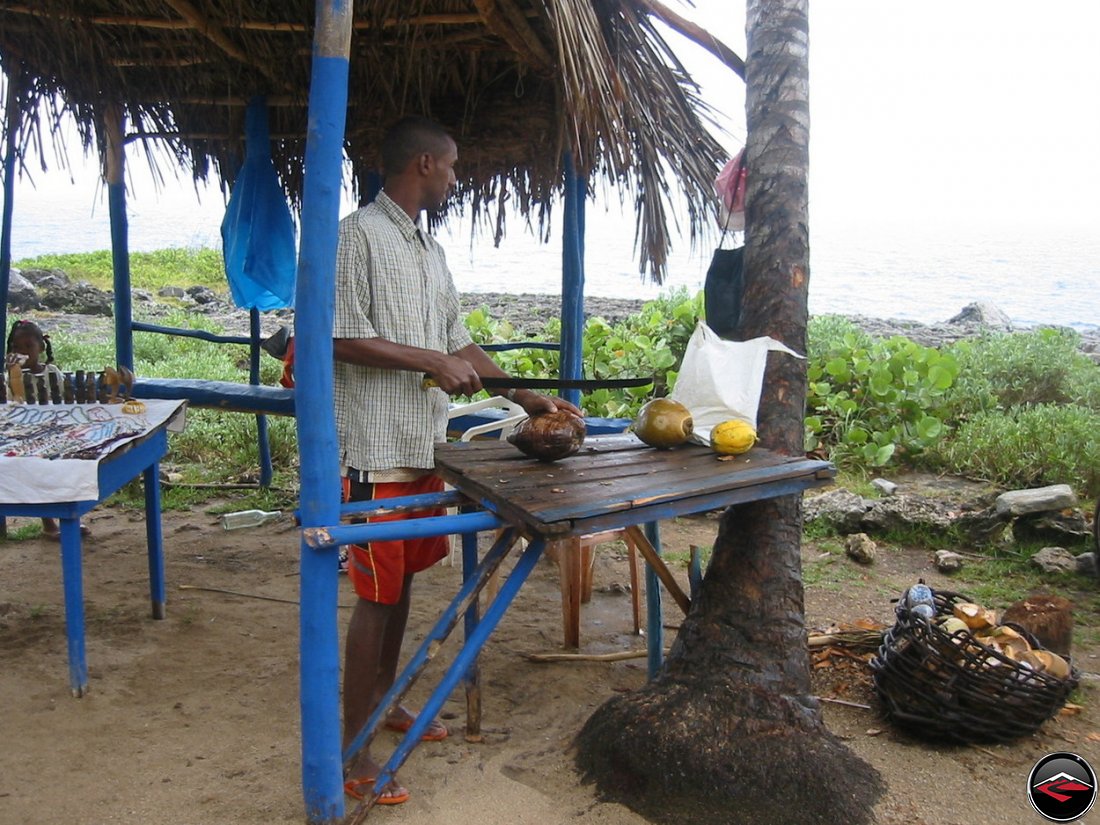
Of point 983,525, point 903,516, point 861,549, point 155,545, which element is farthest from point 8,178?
point 983,525

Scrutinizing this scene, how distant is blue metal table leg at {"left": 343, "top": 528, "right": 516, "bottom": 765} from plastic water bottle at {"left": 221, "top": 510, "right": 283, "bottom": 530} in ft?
9.54

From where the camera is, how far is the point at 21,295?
447 inches

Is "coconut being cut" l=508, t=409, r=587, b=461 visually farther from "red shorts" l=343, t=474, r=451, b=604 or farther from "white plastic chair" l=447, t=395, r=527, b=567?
"white plastic chair" l=447, t=395, r=527, b=567

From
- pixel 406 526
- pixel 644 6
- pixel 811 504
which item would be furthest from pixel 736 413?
pixel 811 504

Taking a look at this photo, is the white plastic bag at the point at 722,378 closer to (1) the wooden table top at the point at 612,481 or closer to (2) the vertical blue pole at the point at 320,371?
(1) the wooden table top at the point at 612,481

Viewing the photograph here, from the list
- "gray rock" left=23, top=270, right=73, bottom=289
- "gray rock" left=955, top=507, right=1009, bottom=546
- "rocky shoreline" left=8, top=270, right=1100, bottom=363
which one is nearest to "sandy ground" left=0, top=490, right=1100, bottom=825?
"gray rock" left=955, top=507, right=1009, bottom=546

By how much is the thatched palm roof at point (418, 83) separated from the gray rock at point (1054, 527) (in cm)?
227

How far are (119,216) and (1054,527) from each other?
16.6 ft

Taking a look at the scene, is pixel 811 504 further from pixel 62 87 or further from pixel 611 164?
pixel 62 87

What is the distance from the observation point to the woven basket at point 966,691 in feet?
8.99

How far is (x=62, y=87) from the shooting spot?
4371 millimetres

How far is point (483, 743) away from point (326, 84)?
75.7 inches

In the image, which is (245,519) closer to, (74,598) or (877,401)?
(74,598)

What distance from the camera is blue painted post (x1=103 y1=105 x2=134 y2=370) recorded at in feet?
15.5
